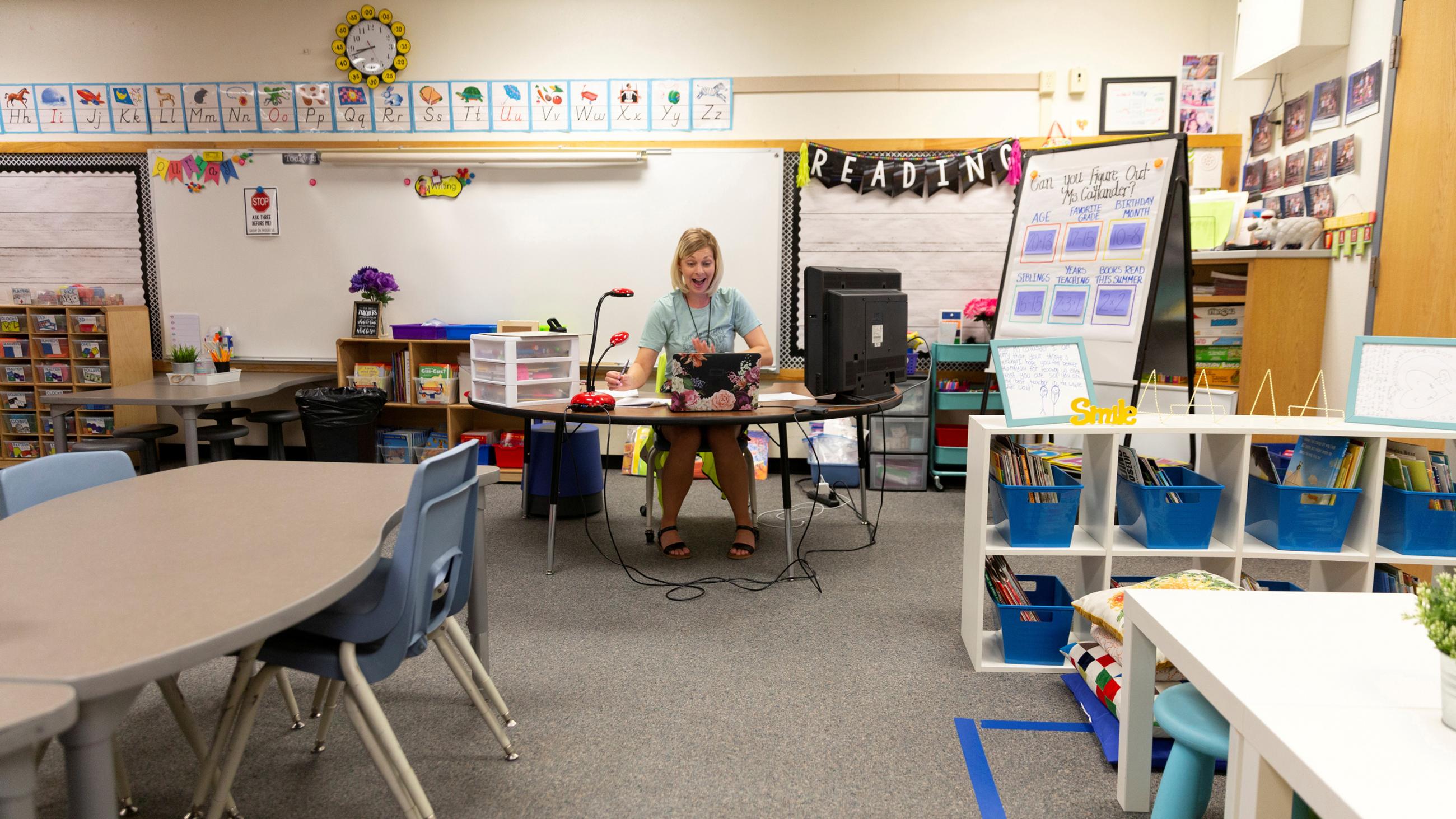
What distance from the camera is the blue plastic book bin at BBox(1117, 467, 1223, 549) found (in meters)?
2.26

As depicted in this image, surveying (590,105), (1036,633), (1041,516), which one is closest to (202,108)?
(590,105)

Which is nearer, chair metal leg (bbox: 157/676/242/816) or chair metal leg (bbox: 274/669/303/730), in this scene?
chair metal leg (bbox: 157/676/242/816)

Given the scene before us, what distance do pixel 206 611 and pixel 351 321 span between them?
433 cm

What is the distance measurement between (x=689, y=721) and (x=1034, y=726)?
34.5 inches

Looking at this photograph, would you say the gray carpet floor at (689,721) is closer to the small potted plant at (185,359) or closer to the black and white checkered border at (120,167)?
the small potted plant at (185,359)

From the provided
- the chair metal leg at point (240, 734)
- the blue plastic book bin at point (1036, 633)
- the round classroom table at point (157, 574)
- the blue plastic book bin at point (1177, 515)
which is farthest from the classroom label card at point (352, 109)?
the blue plastic book bin at point (1177, 515)

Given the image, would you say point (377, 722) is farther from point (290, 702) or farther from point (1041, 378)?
point (1041, 378)

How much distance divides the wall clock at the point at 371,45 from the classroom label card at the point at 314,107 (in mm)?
189

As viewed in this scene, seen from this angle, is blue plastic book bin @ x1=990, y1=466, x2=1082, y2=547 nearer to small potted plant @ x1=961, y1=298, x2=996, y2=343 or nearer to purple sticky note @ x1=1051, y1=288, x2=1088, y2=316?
purple sticky note @ x1=1051, y1=288, x2=1088, y2=316

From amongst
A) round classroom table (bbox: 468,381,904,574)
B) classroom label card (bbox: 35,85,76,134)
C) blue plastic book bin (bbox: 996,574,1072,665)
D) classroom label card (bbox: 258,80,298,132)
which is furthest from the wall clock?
blue plastic book bin (bbox: 996,574,1072,665)

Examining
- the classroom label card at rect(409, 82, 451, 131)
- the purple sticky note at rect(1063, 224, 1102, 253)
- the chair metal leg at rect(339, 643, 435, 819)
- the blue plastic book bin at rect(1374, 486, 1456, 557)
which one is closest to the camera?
the chair metal leg at rect(339, 643, 435, 819)

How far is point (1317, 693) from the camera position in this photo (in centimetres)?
101

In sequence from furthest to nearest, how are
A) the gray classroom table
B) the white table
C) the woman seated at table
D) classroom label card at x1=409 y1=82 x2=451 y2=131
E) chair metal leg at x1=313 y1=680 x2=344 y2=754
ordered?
classroom label card at x1=409 y1=82 x2=451 y2=131 → the gray classroom table → the woman seated at table → chair metal leg at x1=313 y1=680 x2=344 y2=754 → the white table

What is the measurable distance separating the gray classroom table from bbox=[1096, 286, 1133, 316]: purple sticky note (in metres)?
4.09
